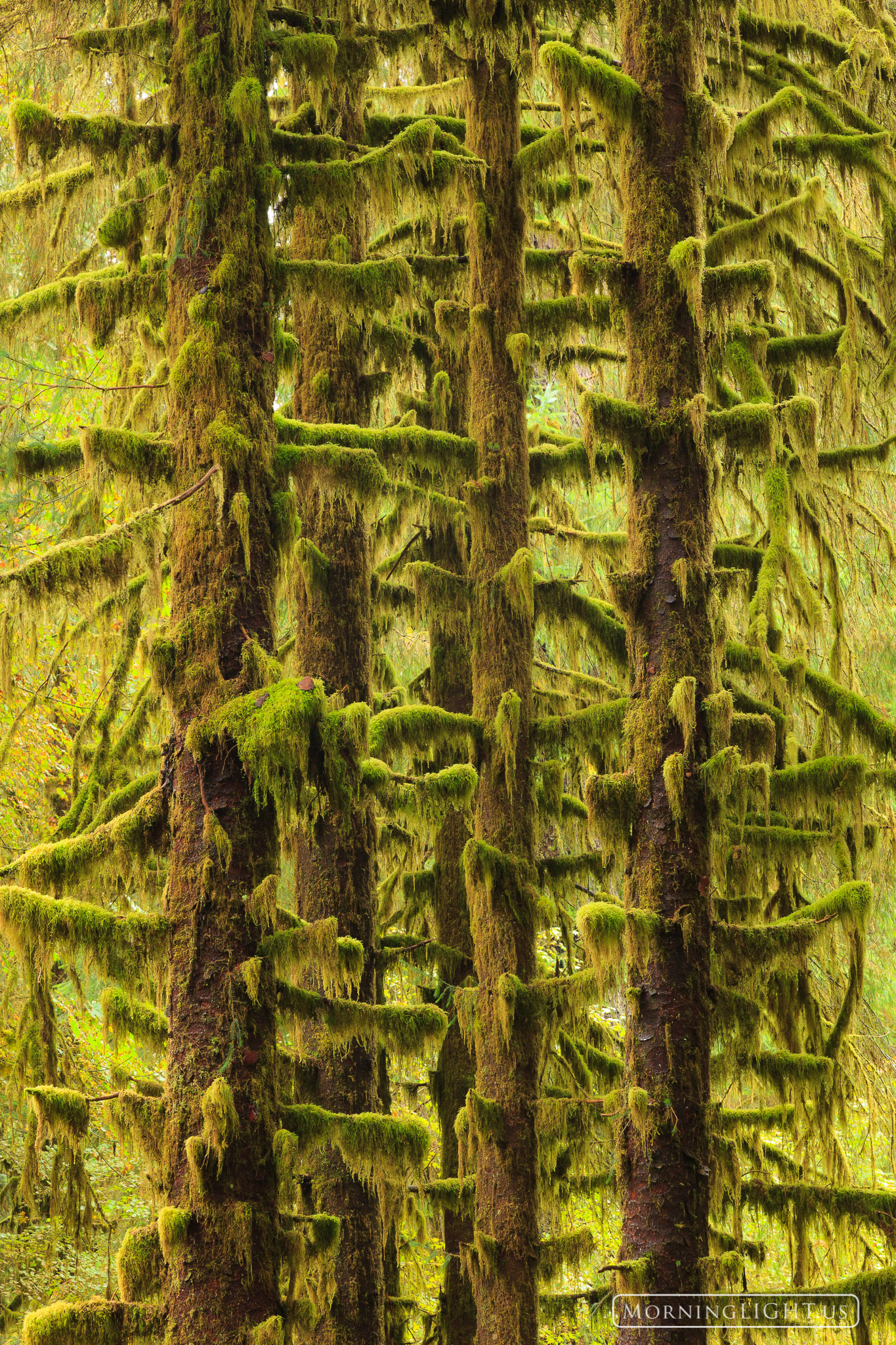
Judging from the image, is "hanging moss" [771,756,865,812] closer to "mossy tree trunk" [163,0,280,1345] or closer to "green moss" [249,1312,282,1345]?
"mossy tree trunk" [163,0,280,1345]

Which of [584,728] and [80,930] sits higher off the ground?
[584,728]

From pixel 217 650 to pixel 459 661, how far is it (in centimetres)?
476

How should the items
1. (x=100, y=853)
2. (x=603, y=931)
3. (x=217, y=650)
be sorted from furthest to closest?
(x=603, y=931) < (x=100, y=853) < (x=217, y=650)

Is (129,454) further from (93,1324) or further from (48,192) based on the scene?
(93,1324)

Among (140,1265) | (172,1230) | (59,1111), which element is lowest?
(140,1265)

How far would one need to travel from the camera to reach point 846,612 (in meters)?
10.7

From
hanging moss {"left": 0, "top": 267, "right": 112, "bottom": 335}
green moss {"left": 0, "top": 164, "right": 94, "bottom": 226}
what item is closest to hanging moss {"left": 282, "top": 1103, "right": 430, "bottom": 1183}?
hanging moss {"left": 0, "top": 267, "right": 112, "bottom": 335}

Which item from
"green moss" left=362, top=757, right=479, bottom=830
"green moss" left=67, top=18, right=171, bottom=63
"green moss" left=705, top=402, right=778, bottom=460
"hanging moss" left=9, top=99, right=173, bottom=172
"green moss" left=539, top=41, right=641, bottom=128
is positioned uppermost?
"green moss" left=67, top=18, right=171, bottom=63

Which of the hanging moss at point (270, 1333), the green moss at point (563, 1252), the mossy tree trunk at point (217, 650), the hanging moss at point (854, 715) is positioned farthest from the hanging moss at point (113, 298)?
the green moss at point (563, 1252)

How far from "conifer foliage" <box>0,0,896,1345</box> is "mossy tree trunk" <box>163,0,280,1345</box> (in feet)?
0.07

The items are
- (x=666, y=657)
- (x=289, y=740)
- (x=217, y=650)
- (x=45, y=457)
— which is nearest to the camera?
(x=289, y=740)

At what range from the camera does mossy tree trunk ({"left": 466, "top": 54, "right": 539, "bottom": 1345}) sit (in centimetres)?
794

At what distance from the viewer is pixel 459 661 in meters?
10.5

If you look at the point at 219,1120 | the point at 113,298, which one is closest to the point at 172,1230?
the point at 219,1120
